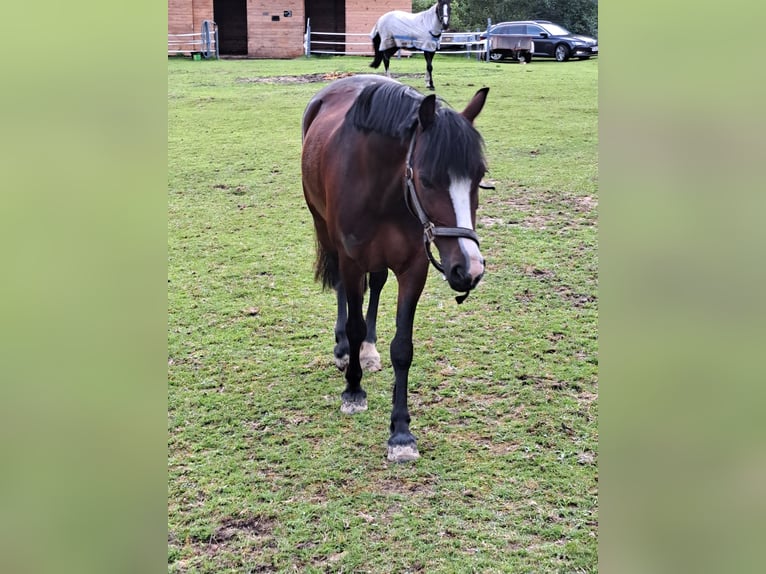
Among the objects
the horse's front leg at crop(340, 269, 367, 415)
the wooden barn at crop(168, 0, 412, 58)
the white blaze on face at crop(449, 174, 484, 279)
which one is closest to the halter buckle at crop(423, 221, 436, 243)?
the white blaze on face at crop(449, 174, 484, 279)

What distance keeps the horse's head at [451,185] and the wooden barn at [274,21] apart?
14.0 metres

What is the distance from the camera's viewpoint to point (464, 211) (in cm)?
260

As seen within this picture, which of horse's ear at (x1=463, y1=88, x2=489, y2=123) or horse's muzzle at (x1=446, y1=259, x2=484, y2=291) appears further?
horse's ear at (x1=463, y1=88, x2=489, y2=123)

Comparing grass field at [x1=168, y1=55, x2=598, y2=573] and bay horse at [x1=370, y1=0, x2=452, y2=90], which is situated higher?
bay horse at [x1=370, y1=0, x2=452, y2=90]

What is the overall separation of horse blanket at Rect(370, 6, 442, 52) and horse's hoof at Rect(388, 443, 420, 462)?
32.9 ft

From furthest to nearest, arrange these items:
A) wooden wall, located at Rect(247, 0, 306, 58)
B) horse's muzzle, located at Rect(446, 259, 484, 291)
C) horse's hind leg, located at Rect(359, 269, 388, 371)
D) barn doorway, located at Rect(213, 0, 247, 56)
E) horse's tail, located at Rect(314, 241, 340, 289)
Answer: barn doorway, located at Rect(213, 0, 247, 56) → wooden wall, located at Rect(247, 0, 306, 58) → horse's tail, located at Rect(314, 241, 340, 289) → horse's hind leg, located at Rect(359, 269, 388, 371) → horse's muzzle, located at Rect(446, 259, 484, 291)

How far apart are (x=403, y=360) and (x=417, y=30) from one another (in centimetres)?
1022

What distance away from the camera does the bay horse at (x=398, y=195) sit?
260cm

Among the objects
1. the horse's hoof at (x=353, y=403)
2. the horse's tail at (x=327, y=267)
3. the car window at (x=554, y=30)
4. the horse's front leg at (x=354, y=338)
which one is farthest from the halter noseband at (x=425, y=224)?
the car window at (x=554, y=30)

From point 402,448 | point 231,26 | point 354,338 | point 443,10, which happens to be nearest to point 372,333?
point 354,338

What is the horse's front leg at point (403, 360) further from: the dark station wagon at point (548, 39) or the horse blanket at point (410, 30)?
the horse blanket at point (410, 30)

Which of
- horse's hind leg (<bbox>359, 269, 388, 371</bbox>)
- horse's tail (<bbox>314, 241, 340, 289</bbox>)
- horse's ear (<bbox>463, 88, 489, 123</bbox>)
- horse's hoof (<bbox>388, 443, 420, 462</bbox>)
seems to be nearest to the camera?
horse's ear (<bbox>463, 88, 489, 123</bbox>)

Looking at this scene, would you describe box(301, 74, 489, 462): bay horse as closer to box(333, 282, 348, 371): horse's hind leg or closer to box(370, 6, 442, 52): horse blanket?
box(333, 282, 348, 371): horse's hind leg

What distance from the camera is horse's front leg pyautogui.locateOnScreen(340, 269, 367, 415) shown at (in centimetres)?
345
